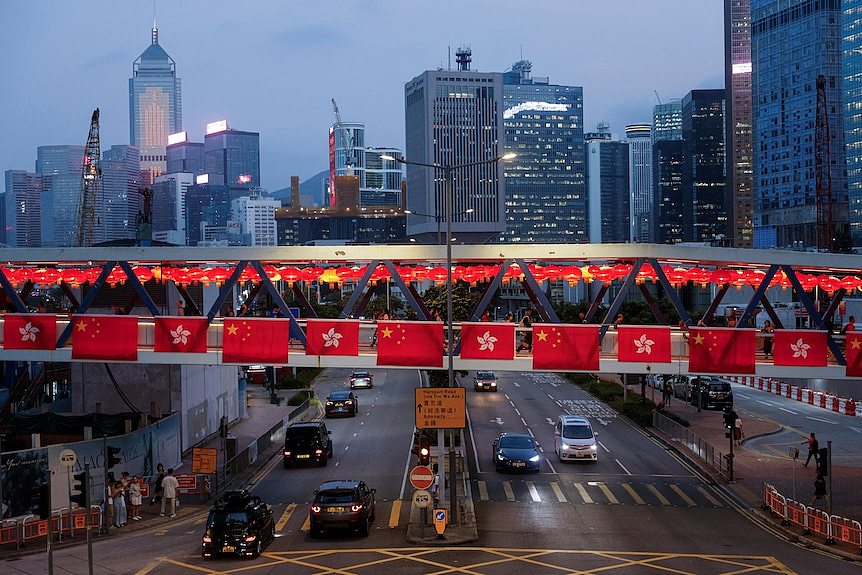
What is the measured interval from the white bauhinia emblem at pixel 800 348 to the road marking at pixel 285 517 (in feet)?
52.5

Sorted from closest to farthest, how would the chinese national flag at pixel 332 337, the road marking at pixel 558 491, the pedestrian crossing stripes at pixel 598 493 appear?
the chinese national flag at pixel 332 337, the pedestrian crossing stripes at pixel 598 493, the road marking at pixel 558 491

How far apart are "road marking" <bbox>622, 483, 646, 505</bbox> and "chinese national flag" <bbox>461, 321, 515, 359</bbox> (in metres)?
7.40

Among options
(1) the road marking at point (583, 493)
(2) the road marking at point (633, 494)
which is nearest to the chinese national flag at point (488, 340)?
(1) the road marking at point (583, 493)

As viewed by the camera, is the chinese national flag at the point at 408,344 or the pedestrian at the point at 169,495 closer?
the chinese national flag at the point at 408,344

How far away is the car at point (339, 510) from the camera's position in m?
26.8

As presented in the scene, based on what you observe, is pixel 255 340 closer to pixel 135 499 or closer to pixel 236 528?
pixel 135 499

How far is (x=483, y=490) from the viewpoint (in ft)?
112

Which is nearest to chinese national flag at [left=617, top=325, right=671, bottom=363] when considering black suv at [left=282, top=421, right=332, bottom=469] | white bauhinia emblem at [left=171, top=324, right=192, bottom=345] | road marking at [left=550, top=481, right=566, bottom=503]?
road marking at [left=550, top=481, right=566, bottom=503]

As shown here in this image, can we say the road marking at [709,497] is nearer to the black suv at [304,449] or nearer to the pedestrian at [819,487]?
the pedestrian at [819,487]

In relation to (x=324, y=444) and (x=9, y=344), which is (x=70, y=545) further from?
(x=324, y=444)

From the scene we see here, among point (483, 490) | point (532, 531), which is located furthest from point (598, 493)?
Result: point (532, 531)

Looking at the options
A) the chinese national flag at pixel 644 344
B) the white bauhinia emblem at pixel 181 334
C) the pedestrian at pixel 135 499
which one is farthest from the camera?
the white bauhinia emblem at pixel 181 334

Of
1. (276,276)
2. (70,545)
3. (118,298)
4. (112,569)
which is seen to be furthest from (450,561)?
(118,298)

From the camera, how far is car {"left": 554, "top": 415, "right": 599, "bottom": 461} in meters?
39.2
